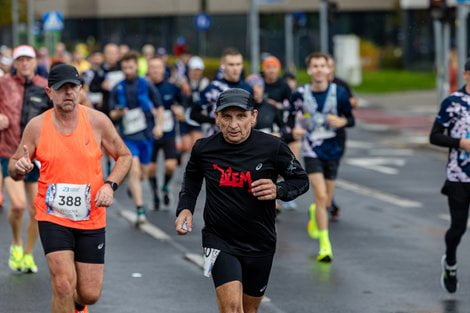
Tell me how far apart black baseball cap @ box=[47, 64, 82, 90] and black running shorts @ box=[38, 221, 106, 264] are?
872mm

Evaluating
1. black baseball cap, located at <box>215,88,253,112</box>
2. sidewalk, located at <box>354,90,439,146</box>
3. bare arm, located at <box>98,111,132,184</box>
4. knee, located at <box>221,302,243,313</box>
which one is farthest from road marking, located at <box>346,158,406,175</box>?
knee, located at <box>221,302,243,313</box>

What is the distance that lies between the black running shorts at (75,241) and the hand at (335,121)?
203 inches

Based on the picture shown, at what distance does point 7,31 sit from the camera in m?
83.7

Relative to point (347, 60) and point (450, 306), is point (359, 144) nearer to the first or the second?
point (450, 306)

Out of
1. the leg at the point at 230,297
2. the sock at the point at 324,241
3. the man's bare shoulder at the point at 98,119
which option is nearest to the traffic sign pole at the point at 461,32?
the sock at the point at 324,241

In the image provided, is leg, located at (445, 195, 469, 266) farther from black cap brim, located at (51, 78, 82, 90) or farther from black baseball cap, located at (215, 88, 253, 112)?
black cap brim, located at (51, 78, 82, 90)

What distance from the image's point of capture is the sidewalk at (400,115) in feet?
99.1

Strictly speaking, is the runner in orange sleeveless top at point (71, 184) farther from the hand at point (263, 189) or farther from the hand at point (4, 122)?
the hand at point (4, 122)

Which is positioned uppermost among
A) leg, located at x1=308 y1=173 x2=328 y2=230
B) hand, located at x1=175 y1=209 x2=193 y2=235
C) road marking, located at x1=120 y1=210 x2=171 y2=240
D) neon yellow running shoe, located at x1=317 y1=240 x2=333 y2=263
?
hand, located at x1=175 y1=209 x2=193 y2=235

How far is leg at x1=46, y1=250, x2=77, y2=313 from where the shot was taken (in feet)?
26.7

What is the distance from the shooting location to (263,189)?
24.9ft

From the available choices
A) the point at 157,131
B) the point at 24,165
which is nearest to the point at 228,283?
the point at 24,165

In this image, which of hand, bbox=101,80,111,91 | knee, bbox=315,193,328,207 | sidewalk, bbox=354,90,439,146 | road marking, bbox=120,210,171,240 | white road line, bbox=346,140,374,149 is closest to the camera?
knee, bbox=315,193,328,207

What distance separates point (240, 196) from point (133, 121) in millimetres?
8163
